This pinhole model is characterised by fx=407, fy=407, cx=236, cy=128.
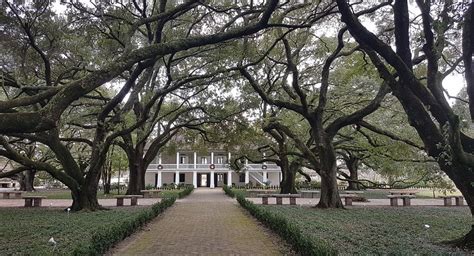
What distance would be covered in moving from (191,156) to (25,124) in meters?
50.6

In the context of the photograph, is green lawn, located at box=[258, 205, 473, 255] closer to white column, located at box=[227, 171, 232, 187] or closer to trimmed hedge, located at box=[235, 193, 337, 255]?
trimmed hedge, located at box=[235, 193, 337, 255]

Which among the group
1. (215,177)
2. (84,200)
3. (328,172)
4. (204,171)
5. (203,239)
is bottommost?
(203,239)

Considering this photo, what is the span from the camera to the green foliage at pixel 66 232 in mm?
7230

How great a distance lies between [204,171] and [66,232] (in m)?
42.8

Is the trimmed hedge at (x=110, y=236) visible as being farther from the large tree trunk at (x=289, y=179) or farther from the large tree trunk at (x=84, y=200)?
the large tree trunk at (x=289, y=179)

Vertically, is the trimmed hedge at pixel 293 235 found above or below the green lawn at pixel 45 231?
above

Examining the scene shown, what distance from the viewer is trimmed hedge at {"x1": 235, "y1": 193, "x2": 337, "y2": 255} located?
5758 millimetres

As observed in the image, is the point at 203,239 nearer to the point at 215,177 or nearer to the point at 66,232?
the point at 66,232

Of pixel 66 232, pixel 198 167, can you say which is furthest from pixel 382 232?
pixel 198 167

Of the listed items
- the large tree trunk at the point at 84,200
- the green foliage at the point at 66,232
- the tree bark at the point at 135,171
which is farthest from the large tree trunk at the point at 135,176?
the green foliage at the point at 66,232

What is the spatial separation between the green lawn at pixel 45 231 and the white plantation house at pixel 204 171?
36.6m

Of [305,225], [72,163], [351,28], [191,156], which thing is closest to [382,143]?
[305,225]

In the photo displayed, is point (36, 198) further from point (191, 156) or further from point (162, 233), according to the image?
point (191, 156)

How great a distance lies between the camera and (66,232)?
10023 mm
